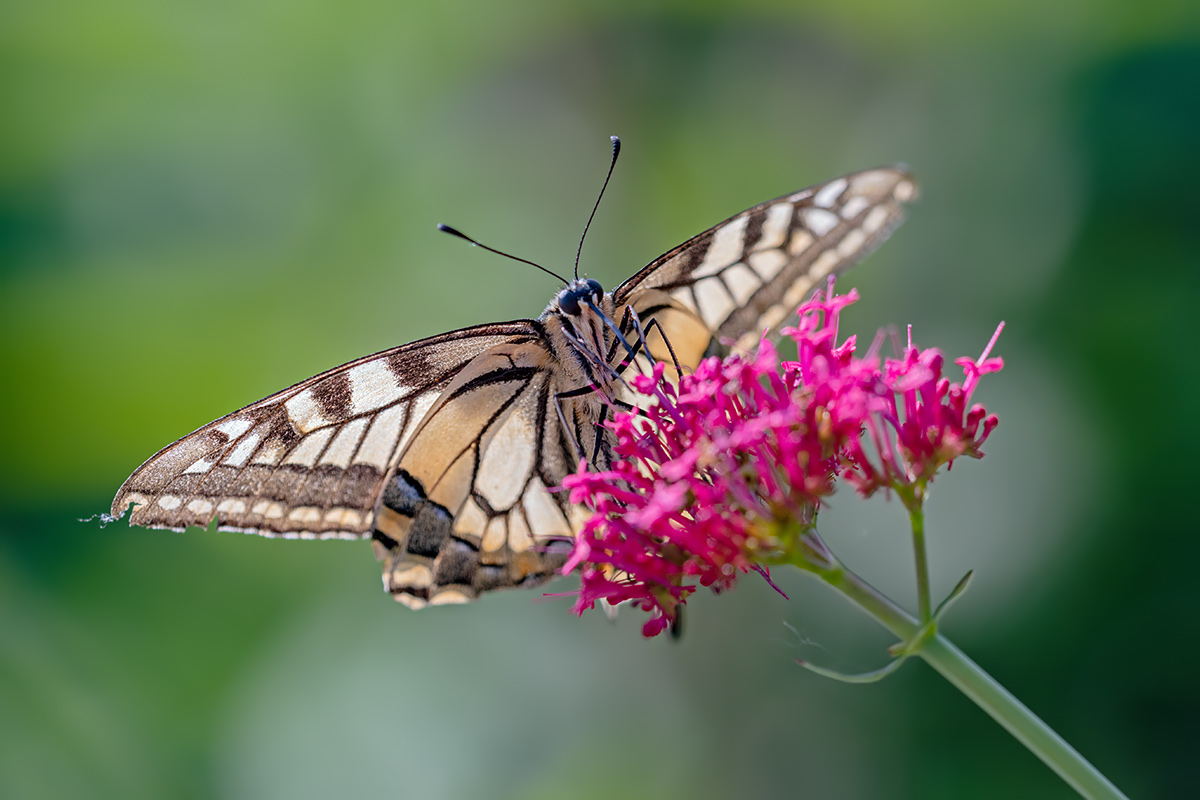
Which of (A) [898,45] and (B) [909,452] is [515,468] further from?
(A) [898,45]

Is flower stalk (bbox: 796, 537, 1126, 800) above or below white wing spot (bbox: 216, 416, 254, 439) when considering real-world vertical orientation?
below

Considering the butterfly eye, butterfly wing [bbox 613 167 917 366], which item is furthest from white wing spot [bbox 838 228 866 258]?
the butterfly eye

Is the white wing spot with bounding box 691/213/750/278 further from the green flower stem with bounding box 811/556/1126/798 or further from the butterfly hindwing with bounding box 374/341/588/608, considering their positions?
the green flower stem with bounding box 811/556/1126/798

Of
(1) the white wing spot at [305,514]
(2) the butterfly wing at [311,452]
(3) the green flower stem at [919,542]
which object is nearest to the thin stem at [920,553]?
(3) the green flower stem at [919,542]

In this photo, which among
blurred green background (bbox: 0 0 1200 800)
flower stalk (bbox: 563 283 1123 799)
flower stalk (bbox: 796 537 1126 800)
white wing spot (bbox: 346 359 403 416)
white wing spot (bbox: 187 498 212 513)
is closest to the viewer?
flower stalk (bbox: 796 537 1126 800)

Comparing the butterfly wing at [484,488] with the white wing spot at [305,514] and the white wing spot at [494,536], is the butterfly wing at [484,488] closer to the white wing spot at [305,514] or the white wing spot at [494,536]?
the white wing spot at [494,536]

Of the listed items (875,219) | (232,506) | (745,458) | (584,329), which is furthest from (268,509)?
(875,219)
